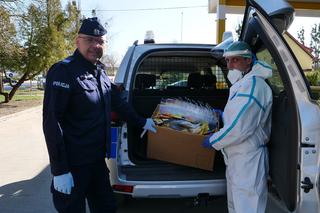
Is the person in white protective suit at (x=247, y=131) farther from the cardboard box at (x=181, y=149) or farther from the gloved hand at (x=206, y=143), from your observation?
the cardboard box at (x=181, y=149)

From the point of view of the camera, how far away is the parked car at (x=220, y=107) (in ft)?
9.43

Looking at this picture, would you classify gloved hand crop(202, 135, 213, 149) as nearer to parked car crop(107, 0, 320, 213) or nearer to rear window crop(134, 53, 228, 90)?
parked car crop(107, 0, 320, 213)

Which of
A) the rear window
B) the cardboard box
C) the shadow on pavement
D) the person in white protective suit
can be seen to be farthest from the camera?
the rear window

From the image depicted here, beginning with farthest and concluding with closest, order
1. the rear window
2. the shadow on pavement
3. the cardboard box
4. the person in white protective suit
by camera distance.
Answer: the rear window, the shadow on pavement, the cardboard box, the person in white protective suit

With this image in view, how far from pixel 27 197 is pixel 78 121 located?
2712mm

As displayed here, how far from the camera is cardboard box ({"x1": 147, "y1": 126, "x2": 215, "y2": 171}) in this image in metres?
4.10

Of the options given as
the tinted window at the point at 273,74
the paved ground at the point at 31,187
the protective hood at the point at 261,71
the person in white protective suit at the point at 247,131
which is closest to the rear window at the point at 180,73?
the paved ground at the point at 31,187

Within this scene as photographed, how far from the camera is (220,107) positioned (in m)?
5.31

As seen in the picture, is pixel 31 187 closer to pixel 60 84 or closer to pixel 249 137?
pixel 60 84

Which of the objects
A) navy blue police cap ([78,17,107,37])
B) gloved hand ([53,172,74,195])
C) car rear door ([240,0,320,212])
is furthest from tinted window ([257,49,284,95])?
gloved hand ([53,172,74,195])

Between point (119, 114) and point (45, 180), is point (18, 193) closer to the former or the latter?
point (45, 180)

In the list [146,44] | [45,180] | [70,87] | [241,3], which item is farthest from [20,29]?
[70,87]

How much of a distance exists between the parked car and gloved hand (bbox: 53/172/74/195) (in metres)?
0.76

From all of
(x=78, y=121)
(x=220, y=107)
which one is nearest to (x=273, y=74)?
(x=78, y=121)
